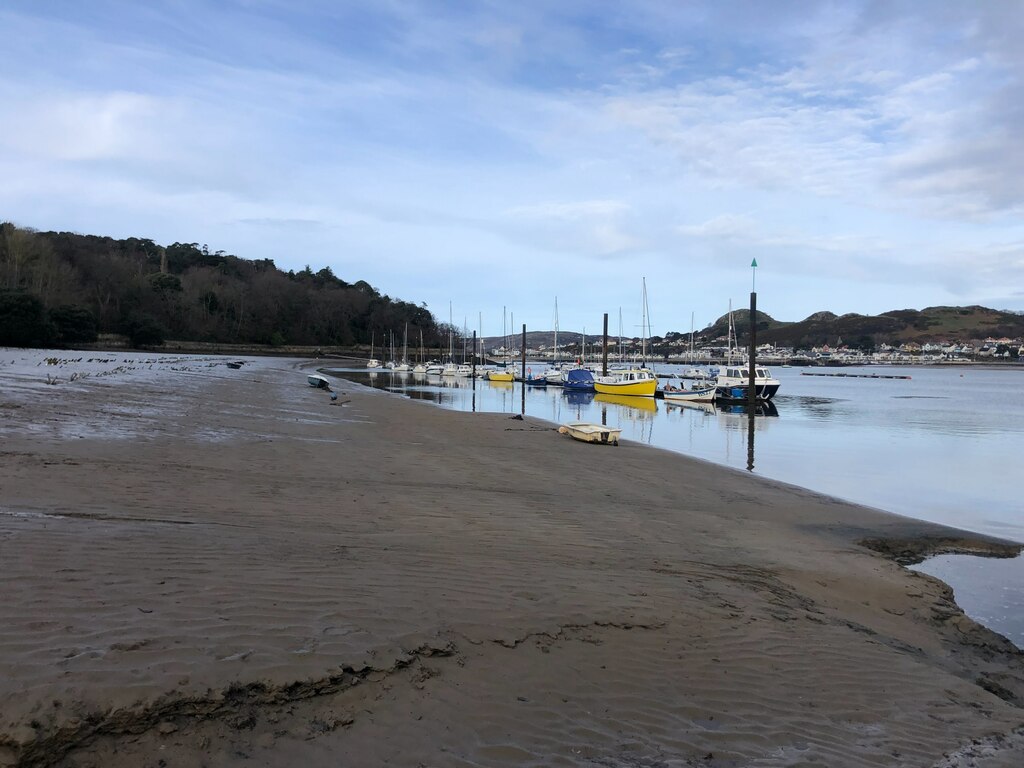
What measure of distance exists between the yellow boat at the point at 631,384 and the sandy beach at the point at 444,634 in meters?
39.6

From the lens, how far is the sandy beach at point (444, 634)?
11.3 feet

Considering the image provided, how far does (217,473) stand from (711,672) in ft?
25.6

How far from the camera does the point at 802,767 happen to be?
12.7ft

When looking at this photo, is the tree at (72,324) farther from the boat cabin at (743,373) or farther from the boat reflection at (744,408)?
the boat cabin at (743,373)

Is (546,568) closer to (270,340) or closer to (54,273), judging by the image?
(54,273)

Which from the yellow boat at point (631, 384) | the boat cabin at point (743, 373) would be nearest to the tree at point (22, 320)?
the yellow boat at point (631, 384)

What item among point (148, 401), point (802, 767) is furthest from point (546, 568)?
point (148, 401)

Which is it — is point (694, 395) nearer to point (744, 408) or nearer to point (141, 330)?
point (744, 408)

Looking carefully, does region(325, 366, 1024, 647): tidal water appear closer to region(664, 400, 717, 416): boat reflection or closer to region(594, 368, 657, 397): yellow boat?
region(664, 400, 717, 416): boat reflection

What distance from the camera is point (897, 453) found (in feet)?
74.5

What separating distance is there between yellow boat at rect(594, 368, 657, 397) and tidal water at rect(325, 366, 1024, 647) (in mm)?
3031

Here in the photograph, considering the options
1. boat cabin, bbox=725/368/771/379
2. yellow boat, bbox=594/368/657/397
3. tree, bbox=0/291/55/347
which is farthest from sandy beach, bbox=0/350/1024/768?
tree, bbox=0/291/55/347

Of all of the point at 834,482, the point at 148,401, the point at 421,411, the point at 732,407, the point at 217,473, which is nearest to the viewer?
the point at 217,473

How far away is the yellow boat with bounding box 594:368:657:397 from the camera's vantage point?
49969mm
